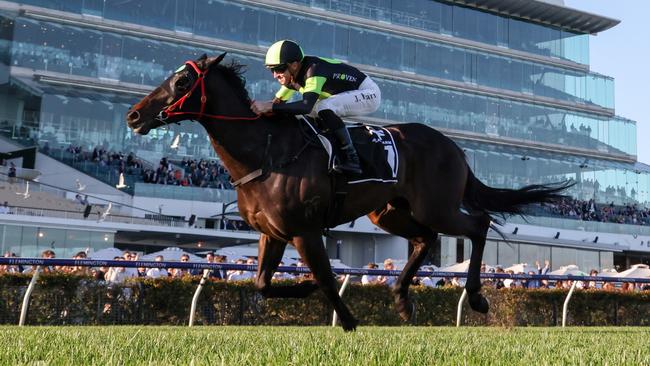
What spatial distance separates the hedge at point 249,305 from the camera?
34.3 ft

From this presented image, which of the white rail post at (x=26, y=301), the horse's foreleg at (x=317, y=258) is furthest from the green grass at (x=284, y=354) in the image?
the white rail post at (x=26, y=301)

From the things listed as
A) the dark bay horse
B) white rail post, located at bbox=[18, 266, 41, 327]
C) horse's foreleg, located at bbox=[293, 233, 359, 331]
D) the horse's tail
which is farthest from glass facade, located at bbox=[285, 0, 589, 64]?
horse's foreleg, located at bbox=[293, 233, 359, 331]

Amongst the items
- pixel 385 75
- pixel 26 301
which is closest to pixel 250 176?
pixel 26 301

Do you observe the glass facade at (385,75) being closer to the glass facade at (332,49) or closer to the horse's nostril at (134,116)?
the glass facade at (332,49)

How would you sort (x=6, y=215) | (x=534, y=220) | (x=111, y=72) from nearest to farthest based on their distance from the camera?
(x=6, y=215)
(x=111, y=72)
(x=534, y=220)

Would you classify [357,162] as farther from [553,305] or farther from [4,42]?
[4,42]

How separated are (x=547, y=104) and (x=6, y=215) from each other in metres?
34.4

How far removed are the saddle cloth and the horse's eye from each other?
0.91 m

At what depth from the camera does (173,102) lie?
592 centimetres

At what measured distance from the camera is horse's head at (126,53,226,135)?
229 inches

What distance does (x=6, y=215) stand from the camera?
26.8 metres

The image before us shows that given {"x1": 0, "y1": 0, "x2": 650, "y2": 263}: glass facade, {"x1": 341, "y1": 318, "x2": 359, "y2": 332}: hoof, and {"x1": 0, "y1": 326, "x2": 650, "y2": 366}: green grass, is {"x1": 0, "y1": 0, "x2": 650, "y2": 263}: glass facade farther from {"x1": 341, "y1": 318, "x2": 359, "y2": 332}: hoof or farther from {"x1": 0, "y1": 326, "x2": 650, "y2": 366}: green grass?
{"x1": 0, "y1": 326, "x2": 650, "y2": 366}: green grass

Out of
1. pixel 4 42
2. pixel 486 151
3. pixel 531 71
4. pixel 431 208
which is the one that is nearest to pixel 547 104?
pixel 531 71

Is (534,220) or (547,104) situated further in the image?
(547,104)
